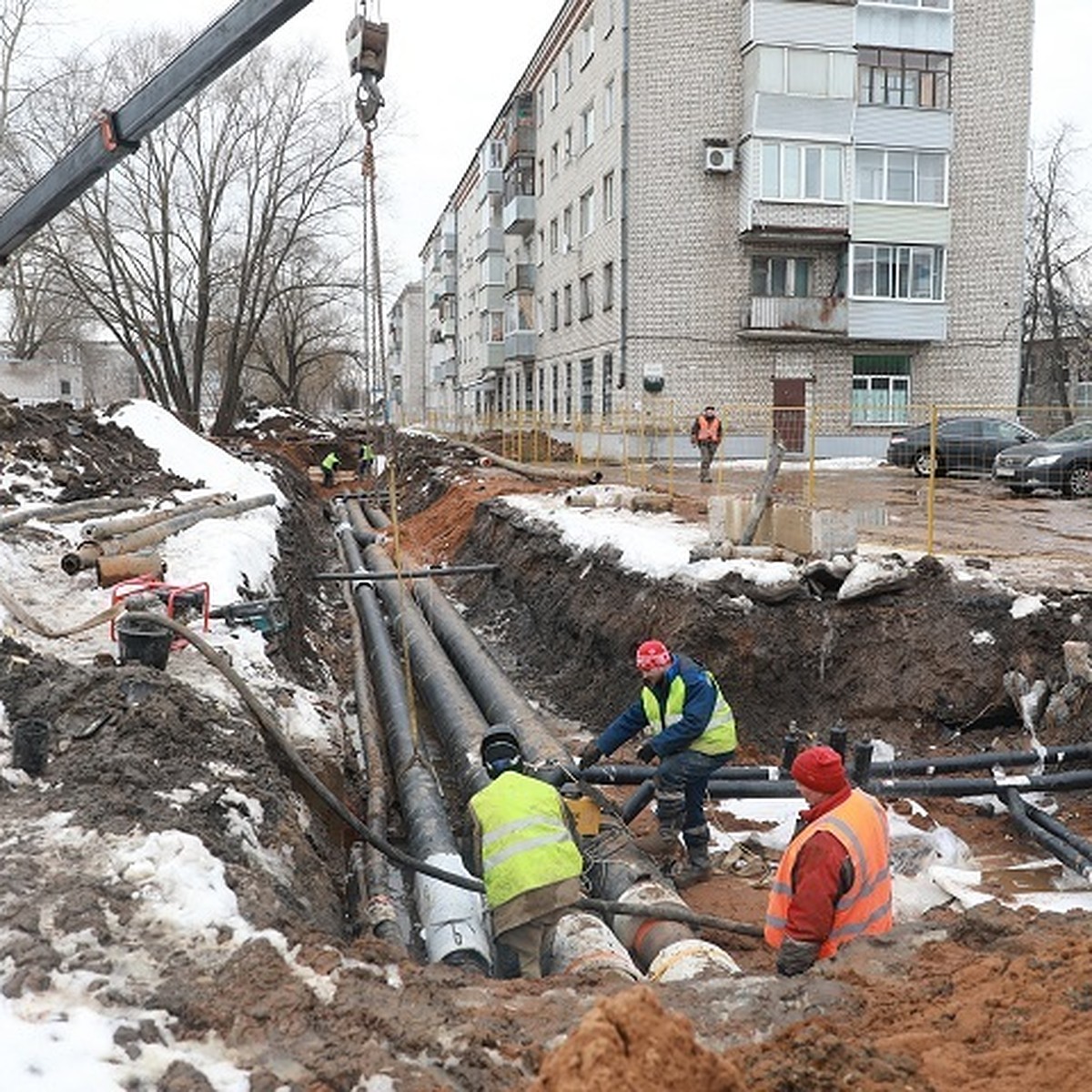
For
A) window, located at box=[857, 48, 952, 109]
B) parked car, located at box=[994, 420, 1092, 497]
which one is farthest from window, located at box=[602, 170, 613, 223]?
parked car, located at box=[994, 420, 1092, 497]

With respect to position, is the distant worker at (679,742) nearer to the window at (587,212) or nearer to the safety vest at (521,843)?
the safety vest at (521,843)

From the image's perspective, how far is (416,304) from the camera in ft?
316

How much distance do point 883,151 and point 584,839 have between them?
89.2ft

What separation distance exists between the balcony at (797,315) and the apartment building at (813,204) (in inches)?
2.2

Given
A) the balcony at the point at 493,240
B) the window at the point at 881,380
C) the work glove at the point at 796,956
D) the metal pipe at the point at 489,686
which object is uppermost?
the balcony at the point at 493,240

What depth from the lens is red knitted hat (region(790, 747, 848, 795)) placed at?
13.7ft

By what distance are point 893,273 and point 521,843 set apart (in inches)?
1070

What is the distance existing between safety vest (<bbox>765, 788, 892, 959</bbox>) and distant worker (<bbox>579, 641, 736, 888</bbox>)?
2159mm

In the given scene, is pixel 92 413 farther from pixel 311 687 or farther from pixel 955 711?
pixel 955 711

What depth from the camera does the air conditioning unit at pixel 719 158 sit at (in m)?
27.5

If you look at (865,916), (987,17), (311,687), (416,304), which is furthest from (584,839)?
(416,304)

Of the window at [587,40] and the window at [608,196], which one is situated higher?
the window at [587,40]

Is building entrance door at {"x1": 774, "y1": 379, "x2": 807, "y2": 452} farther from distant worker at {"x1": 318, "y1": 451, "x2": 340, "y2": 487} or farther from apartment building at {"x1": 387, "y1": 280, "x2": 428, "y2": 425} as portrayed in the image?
apartment building at {"x1": 387, "y1": 280, "x2": 428, "y2": 425}

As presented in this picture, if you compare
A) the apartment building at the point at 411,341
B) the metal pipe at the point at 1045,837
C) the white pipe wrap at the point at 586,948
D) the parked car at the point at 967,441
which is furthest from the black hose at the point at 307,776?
the apartment building at the point at 411,341
